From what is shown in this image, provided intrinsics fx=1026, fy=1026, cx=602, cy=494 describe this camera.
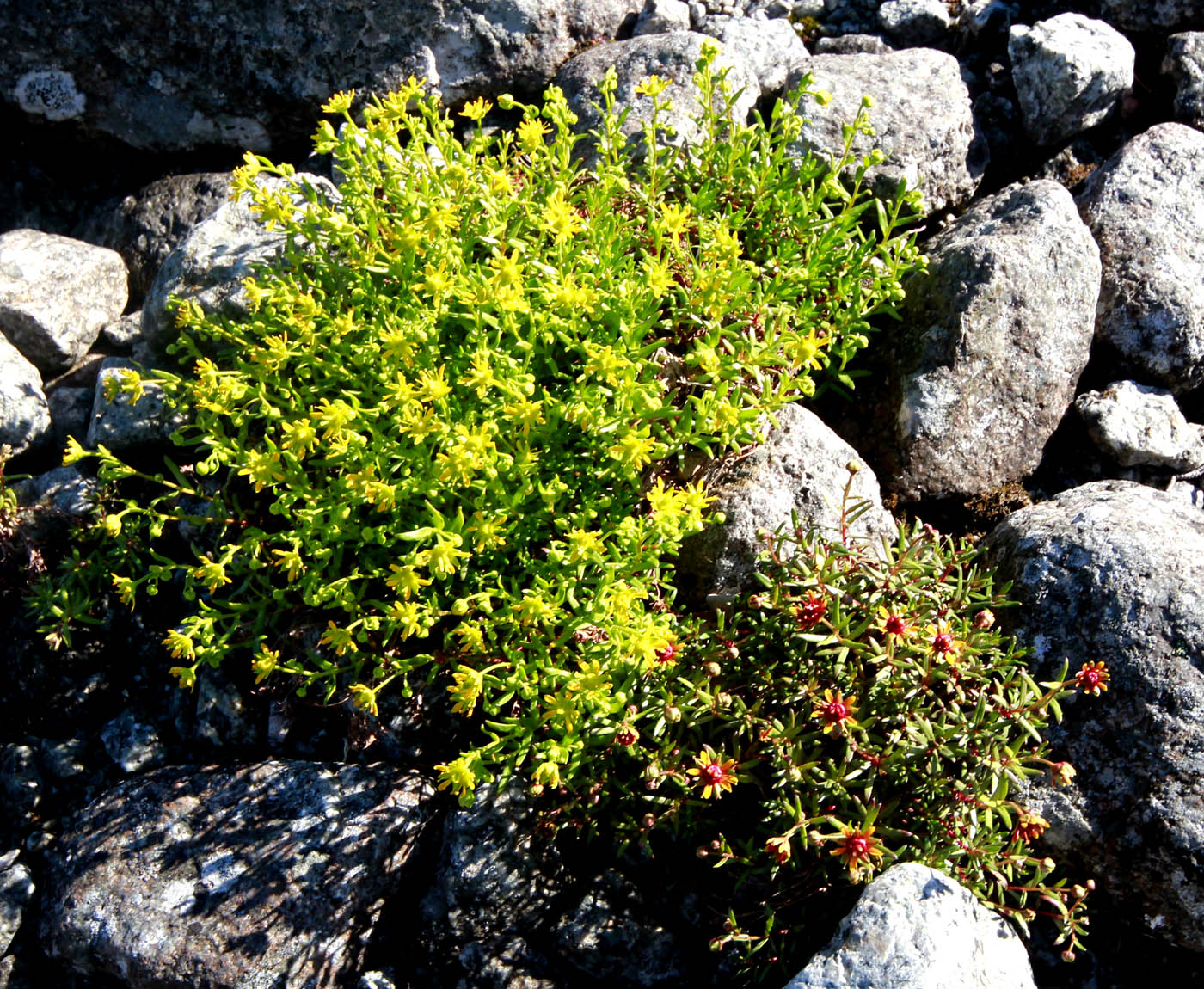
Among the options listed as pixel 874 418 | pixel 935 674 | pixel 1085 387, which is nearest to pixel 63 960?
pixel 935 674

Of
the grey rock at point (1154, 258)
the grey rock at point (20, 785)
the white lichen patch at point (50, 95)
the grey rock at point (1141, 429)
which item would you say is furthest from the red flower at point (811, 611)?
the white lichen patch at point (50, 95)

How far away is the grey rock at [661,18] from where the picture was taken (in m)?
5.87

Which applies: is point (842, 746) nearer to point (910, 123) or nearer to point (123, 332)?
point (910, 123)

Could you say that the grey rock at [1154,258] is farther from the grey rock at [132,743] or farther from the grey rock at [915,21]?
the grey rock at [132,743]

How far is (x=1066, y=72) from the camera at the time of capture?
17.1 ft

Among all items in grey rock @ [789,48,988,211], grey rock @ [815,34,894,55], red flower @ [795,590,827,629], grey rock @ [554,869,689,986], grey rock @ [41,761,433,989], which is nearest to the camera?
red flower @ [795,590,827,629]

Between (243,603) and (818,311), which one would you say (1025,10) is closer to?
(818,311)

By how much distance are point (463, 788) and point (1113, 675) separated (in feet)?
8.01

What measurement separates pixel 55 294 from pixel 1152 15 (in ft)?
20.1

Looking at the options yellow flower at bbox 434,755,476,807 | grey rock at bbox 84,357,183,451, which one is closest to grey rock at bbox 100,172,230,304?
grey rock at bbox 84,357,183,451

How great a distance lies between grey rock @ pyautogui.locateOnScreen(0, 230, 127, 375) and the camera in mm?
5453

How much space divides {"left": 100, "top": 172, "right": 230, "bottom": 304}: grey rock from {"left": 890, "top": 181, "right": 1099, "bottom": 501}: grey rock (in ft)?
13.0

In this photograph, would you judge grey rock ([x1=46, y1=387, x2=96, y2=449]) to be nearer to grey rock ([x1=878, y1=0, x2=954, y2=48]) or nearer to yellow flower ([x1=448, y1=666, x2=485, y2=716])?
yellow flower ([x1=448, y1=666, x2=485, y2=716])

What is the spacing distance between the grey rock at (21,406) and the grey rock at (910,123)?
160 inches
